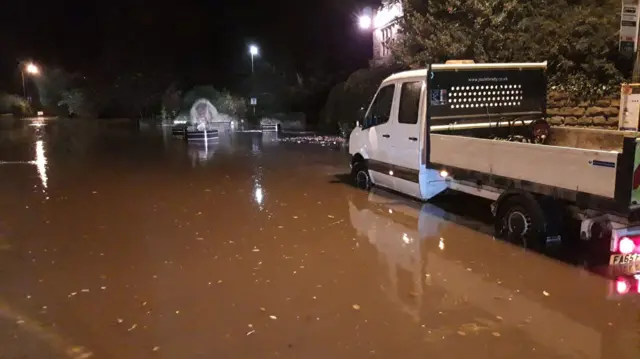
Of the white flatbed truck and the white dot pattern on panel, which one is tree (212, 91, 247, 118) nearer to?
the white flatbed truck

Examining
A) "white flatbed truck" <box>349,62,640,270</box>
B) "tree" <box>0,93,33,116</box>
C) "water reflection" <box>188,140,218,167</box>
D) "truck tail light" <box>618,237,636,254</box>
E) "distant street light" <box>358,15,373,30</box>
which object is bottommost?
"truck tail light" <box>618,237,636,254</box>

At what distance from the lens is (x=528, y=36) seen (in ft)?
47.4

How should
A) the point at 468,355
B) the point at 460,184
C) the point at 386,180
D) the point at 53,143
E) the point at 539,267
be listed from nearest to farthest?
the point at 468,355
the point at 539,267
the point at 460,184
the point at 386,180
the point at 53,143

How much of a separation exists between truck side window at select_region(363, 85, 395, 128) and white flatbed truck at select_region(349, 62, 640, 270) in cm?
2

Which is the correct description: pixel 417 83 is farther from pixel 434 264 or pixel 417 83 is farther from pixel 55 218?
pixel 55 218

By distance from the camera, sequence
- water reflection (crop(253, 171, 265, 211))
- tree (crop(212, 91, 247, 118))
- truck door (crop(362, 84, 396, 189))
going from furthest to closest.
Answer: tree (crop(212, 91, 247, 118))
water reflection (crop(253, 171, 265, 211))
truck door (crop(362, 84, 396, 189))

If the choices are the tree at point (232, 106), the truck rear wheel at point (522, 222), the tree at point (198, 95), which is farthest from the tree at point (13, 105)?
the truck rear wheel at point (522, 222)

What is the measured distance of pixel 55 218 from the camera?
9.42m

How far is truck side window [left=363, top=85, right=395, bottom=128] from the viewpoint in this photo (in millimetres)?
10320

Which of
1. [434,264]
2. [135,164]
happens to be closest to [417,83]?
[434,264]

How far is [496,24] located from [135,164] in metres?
11.4

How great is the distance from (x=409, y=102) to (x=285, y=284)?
4.81m

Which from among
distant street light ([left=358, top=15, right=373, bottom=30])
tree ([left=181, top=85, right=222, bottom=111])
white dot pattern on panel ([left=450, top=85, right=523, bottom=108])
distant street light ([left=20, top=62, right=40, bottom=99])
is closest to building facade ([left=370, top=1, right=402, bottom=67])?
distant street light ([left=358, top=15, right=373, bottom=30])

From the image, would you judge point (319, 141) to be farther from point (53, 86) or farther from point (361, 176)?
point (53, 86)
